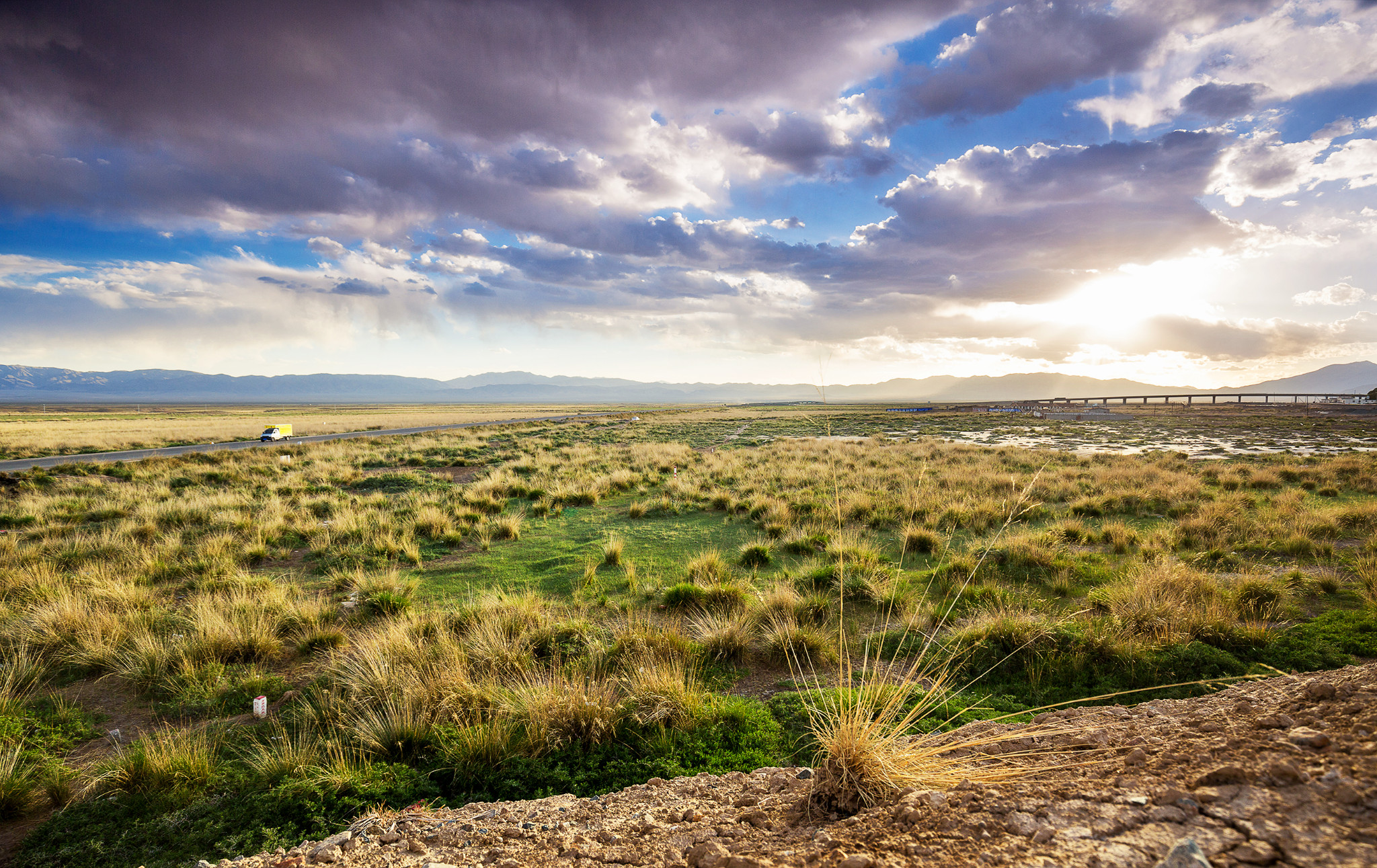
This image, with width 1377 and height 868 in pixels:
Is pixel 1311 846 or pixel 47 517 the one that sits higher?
pixel 1311 846

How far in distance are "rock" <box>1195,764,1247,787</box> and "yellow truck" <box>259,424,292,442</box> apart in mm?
43602

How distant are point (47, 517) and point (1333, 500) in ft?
100

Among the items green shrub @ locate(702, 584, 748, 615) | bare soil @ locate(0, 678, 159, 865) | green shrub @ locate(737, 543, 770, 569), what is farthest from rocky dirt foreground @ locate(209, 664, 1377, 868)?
green shrub @ locate(737, 543, 770, 569)

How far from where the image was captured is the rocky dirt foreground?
1.53m

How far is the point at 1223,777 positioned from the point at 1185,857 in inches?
25.1

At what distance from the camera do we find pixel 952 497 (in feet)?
43.5

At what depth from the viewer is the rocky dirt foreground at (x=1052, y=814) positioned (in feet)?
5.01

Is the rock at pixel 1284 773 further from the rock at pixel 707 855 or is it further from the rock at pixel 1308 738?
the rock at pixel 707 855

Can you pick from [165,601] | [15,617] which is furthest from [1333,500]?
[15,617]

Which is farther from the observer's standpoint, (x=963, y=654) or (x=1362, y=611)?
(x=1362, y=611)

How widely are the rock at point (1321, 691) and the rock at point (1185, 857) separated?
4.72ft

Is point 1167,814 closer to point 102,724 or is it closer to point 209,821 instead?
point 209,821

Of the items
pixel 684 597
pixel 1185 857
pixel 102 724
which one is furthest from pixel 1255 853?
pixel 102 724

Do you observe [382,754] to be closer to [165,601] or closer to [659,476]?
[165,601]
